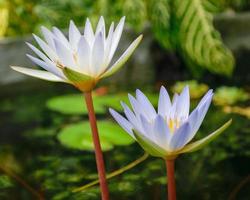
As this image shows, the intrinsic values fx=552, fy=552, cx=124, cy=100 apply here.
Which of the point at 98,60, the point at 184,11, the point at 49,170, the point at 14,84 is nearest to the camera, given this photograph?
the point at 98,60

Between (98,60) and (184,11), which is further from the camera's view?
(184,11)

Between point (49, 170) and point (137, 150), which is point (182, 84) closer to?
point (137, 150)

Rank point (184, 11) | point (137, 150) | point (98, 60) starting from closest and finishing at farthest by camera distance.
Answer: point (98, 60) < point (137, 150) < point (184, 11)

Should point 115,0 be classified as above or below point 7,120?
above

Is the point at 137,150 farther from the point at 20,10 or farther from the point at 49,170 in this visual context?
the point at 20,10

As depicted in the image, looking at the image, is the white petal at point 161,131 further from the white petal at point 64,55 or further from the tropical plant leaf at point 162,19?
the tropical plant leaf at point 162,19

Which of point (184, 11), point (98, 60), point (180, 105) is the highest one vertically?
point (184, 11)

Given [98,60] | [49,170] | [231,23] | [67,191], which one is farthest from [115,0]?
[98,60]
